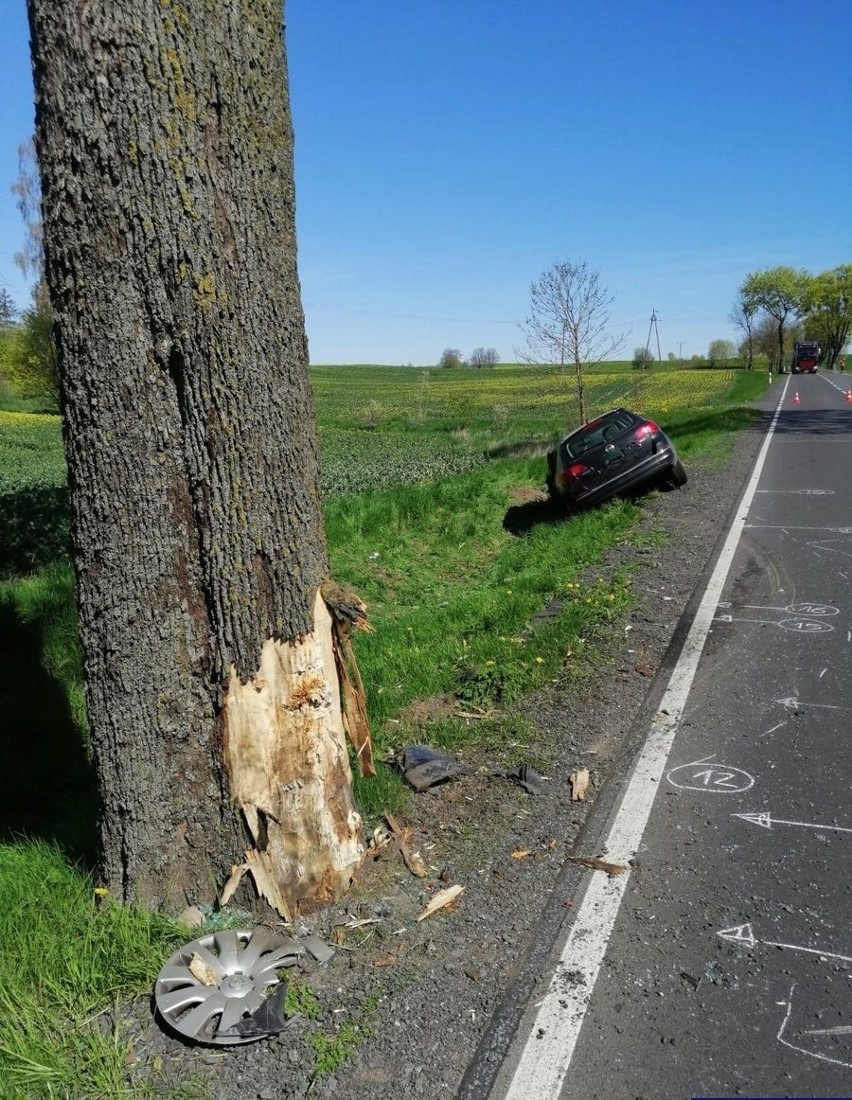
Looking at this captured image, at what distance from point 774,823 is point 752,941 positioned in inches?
34.4

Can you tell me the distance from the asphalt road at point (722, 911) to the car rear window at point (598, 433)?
7.12 m

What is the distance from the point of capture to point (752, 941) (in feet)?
9.48

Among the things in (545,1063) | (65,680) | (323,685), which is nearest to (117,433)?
(323,685)

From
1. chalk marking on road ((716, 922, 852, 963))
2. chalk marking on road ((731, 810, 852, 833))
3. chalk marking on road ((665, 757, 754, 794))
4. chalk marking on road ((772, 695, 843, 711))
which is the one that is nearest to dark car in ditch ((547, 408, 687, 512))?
chalk marking on road ((772, 695, 843, 711))

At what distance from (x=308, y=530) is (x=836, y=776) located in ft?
9.24

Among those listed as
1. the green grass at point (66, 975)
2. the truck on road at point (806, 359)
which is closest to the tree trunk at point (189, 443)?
the green grass at point (66, 975)

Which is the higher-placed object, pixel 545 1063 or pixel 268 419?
pixel 268 419

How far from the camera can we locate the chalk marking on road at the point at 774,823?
11.7 ft

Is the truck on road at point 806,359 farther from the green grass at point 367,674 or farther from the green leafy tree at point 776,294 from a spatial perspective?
the green grass at point 367,674

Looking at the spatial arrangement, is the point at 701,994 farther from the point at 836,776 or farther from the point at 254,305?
the point at 254,305

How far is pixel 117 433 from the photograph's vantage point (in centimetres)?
288

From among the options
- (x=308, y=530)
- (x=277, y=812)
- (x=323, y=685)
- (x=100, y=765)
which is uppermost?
(x=308, y=530)

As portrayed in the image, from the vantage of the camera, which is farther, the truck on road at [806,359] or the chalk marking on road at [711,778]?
the truck on road at [806,359]

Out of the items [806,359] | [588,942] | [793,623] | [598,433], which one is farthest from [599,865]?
Result: [806,359]
